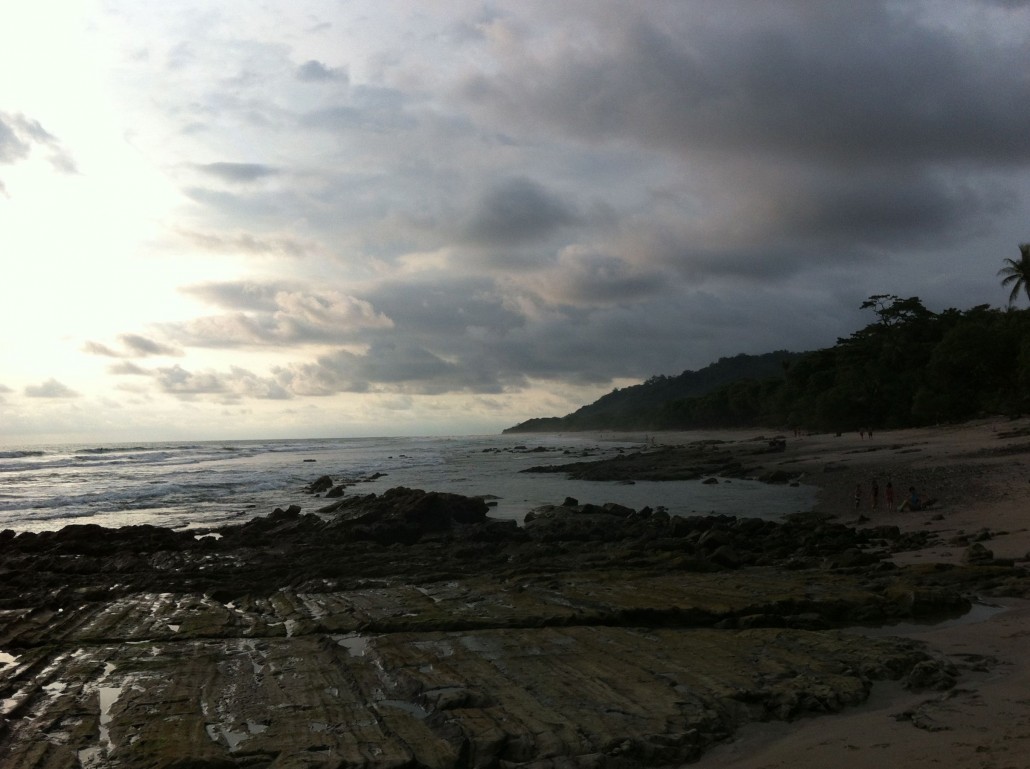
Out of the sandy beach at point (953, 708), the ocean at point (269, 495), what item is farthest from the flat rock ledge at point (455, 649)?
the ocean at point (269, 495)

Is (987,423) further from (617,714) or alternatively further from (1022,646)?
(617,714)

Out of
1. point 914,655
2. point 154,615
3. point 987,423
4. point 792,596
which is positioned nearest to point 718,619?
point 792,596

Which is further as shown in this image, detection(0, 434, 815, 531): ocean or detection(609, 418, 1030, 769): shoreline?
detection(0, 434, 815, 531): ocean

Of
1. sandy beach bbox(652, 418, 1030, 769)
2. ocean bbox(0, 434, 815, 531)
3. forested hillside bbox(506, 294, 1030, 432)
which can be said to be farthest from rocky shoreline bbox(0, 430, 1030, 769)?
forested hillside bbox(506, 294, 1030, 432)

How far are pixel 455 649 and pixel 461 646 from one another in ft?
0.47

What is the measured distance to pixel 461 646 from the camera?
35.6 feet

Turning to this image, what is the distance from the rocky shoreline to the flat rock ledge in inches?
1.7

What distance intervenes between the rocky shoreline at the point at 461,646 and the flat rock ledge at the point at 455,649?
0.04 meters

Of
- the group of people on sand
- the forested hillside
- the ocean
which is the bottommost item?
the ocean

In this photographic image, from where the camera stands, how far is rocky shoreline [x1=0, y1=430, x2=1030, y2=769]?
7734 millimetres

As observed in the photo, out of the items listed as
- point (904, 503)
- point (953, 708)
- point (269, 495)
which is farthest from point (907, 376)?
point (953, 708)

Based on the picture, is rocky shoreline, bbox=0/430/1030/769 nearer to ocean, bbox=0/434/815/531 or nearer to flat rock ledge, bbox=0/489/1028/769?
flat rock ledge, bbox=0/489/1028/769

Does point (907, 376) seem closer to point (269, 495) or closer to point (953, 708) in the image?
point (269, 495)

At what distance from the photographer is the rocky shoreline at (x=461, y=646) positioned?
7734 mm
